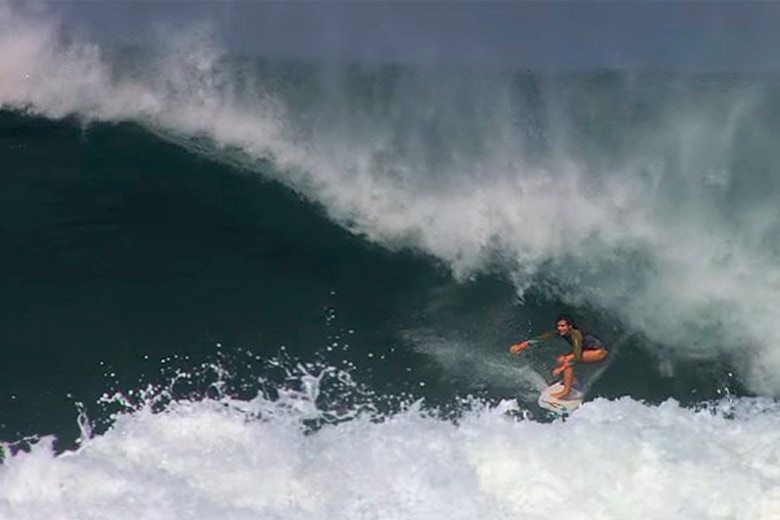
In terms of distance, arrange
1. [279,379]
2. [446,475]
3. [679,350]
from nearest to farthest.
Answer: [446,475] < [279,379] < [679,350]

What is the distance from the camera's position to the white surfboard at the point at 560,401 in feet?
48.3

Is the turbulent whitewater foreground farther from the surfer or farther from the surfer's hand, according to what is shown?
the surfer's hand

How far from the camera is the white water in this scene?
16.4 meters

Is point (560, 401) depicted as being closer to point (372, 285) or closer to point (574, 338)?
point (574, 338)

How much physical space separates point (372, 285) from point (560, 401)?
3.00 metres

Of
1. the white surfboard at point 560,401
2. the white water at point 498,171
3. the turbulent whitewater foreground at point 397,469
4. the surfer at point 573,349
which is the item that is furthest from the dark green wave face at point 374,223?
the turbulent whitewater foreground at point 397,469

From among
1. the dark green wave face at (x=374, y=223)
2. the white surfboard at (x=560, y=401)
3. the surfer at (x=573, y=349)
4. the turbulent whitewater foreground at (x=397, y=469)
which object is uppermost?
the dark green wave face at (x=374, y=223)

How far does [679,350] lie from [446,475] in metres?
3.99

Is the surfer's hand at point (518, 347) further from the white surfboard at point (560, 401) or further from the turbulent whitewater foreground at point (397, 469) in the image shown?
the turbulent whitewater foreground at point (397, 469)

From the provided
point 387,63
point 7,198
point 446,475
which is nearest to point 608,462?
point 446,475

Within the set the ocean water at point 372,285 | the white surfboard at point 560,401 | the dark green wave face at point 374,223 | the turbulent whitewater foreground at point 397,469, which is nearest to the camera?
the turbulent whitewater foreground at point 397,469

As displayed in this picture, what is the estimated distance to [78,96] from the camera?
1758 cm

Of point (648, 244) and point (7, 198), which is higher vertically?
point (7, 198)

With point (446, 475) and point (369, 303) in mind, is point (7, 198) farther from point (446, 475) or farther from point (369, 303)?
point (446, 475)
